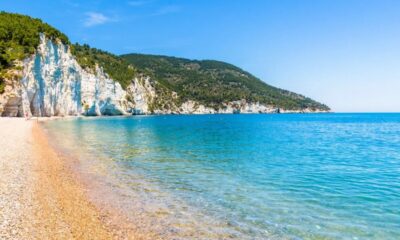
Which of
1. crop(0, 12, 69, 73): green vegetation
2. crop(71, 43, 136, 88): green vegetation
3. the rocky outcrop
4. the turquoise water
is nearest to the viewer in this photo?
the turquoise water

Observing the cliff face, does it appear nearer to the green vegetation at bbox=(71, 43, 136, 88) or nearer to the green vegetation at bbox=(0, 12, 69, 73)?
the green vegetation at bbox=(0, 12, 69, 73)

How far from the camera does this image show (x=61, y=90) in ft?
315

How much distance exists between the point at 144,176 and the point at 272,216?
26.0ft

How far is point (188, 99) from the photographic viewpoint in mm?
199375

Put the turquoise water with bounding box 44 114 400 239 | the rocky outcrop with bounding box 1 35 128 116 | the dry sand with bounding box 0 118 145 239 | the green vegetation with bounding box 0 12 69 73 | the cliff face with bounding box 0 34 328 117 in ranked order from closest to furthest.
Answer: the dry sand with bounding box 0 118 145 239 → the turquoise water with bounding box 44 114 400 239 → the green vegetation with bounding box 0 12 69 73 → the cliff face with bounding box 0 34 328 117 → the rocky outcrop with bounding box 1 35 128 116

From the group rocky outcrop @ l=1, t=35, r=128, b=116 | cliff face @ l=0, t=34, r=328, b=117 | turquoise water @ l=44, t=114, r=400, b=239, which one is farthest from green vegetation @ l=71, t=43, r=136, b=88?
turquoise water @ l=44, t=114, r=400, b=239

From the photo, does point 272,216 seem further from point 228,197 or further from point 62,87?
point 62,87

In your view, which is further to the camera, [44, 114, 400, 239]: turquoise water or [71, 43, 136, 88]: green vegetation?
[71, 43, 136, 88]: green vegetation

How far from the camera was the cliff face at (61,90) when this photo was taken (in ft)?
246

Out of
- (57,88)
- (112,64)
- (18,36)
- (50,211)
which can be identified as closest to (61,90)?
(57,88)

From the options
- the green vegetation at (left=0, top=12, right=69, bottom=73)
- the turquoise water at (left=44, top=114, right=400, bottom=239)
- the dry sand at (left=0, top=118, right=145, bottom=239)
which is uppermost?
the green vegetation at (left=0, top=12, right=69, bottom=73)

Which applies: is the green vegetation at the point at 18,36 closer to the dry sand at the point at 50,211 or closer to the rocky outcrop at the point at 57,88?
the rocky outcrop at the point at 57,88

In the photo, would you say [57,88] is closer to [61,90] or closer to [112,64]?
[61,90]

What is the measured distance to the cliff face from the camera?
74.9 meters
